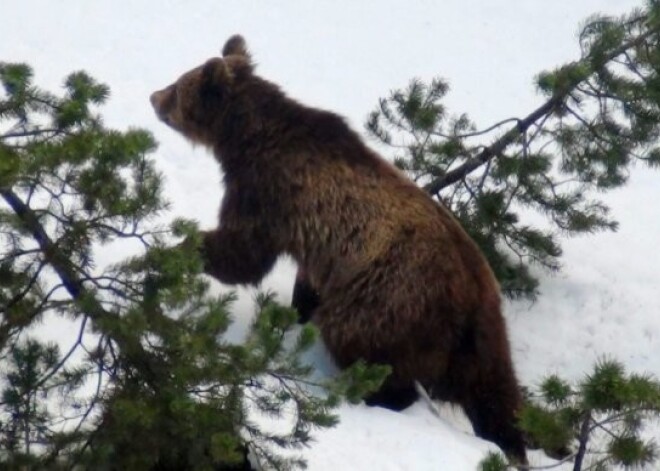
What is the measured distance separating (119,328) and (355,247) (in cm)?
334

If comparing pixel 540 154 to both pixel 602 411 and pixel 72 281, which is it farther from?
pixel 72 281

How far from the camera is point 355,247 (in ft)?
30.1

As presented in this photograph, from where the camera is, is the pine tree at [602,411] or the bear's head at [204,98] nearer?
the pine tree at [602,411]

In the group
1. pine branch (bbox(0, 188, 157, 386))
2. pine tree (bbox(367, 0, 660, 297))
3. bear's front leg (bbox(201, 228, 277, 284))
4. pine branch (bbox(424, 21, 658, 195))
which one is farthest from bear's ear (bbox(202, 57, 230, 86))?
pine branch (bbox(0, 188, 157, 386))

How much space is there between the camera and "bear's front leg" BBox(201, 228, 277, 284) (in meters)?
9.38

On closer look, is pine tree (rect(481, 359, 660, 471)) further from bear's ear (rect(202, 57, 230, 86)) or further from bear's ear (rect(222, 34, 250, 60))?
bear's ear (rect(222, 34, 250, 60))

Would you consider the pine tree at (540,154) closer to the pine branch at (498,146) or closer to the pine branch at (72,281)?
the pine branch at (498,146)

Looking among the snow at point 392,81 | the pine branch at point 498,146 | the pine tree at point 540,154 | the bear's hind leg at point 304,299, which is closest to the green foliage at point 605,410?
the snow at point 392,81

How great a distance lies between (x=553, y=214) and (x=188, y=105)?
3086 mm

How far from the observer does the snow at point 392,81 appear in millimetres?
8953

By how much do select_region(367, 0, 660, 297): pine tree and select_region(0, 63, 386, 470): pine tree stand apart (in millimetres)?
4699

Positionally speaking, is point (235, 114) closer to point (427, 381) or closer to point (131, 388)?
point (427, 381)

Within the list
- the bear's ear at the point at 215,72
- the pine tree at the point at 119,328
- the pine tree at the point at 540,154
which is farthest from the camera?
the pine tree at the point at 540,154

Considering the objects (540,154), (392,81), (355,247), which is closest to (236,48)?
(355,247)
